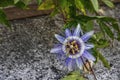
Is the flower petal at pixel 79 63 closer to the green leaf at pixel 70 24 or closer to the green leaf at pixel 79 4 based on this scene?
the green leaf at pixel 70 24

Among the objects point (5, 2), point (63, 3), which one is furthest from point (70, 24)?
point (5, 2)

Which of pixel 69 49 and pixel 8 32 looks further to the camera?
pixel 8 32

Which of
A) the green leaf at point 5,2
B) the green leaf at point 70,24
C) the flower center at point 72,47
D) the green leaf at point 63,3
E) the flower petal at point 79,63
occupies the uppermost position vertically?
the green leaf at point 5,2

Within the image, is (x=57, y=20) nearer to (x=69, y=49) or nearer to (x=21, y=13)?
(x=21, y=13)

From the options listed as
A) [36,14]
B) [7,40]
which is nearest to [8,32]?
[7,40]

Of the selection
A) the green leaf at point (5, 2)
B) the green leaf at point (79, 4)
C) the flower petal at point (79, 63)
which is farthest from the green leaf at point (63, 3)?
the flower petal at point (79, 63)

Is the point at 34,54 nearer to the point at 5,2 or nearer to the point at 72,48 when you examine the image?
the point at 5,2
